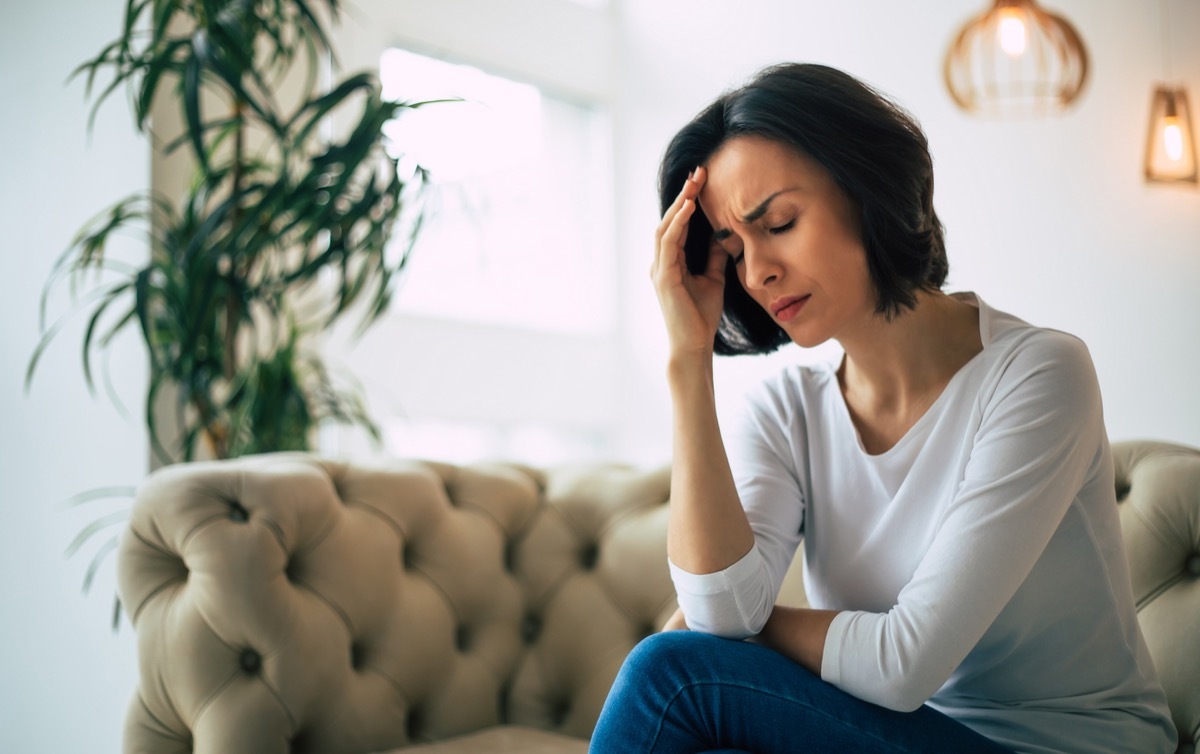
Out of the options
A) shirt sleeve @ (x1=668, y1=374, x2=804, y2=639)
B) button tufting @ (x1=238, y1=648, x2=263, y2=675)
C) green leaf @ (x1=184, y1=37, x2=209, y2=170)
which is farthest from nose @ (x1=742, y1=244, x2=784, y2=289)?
green leaf @ (x1=184, y1=37, x2=209, y2=170)

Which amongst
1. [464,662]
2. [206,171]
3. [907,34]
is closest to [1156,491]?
[464,662]

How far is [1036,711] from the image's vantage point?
1143mm

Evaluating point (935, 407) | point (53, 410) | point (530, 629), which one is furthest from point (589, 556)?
point (53, 410)

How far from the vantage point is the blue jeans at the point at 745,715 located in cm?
106

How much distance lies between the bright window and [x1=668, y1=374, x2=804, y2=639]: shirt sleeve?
2680 mm

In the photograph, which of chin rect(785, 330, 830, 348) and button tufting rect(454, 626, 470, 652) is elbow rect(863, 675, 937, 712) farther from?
button tufting rect(454, 626, 470, 652)

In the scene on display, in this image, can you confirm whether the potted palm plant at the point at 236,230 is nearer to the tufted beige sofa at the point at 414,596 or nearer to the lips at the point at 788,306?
the tufted beige sofa at the point at 414,596

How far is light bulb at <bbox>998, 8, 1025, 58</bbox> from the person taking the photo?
9.20ft

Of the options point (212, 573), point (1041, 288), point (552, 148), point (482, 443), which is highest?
point (552, 148)

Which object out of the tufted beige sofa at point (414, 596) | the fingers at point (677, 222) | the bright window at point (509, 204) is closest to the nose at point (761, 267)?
the fingers at point (677, 222)

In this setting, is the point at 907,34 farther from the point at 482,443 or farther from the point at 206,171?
the point at 206,171

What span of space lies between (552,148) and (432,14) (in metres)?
0.86

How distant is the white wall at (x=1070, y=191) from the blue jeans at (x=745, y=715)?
199 cm

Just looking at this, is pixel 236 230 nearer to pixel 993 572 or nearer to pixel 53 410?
pixel 53 410
